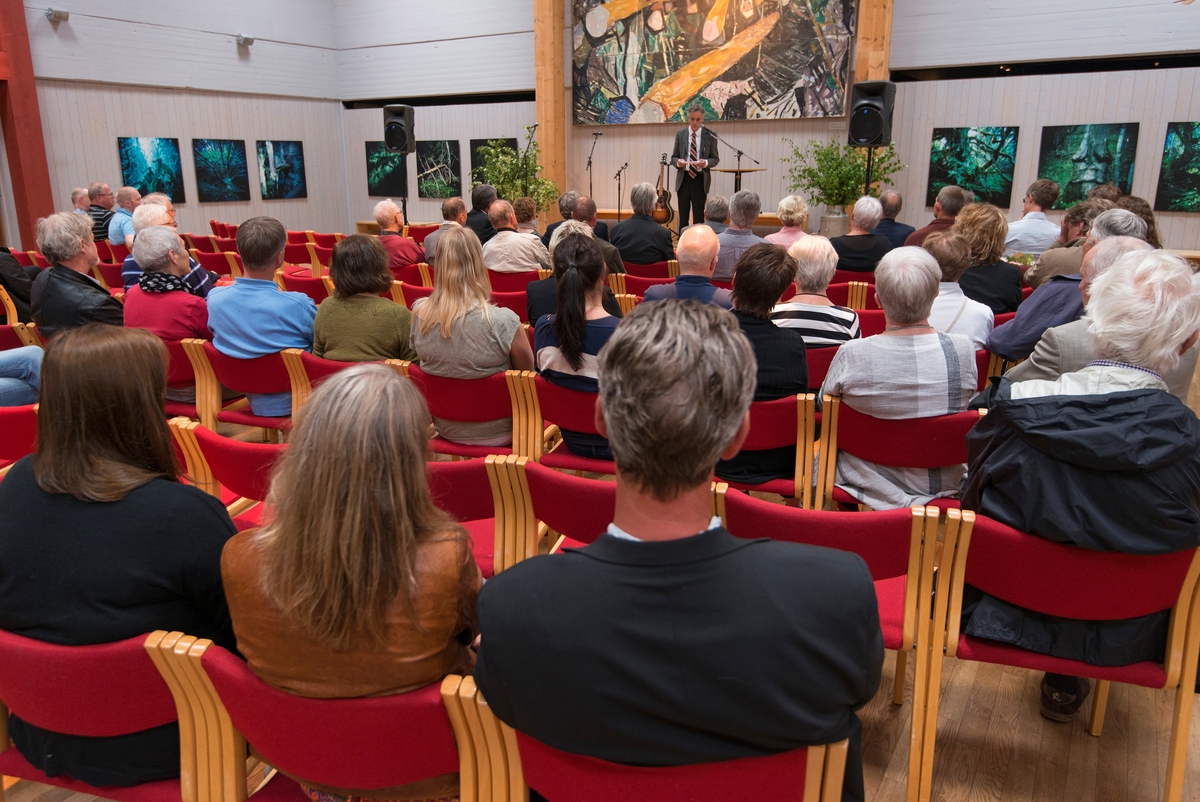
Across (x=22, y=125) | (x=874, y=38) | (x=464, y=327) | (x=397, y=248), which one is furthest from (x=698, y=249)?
(x=22, y=125)

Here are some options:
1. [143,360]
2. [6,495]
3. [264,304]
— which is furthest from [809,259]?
[6,495]

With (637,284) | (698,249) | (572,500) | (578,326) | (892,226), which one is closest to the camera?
(572,500)

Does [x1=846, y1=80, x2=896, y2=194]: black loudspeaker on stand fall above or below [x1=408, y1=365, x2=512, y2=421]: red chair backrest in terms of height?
above

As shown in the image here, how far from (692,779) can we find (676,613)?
11.2 inches

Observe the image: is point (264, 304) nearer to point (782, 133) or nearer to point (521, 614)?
point (521, 614)

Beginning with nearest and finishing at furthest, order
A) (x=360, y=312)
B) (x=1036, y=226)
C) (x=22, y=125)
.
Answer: (x=360, y=312) < (x=1036, y=226) < (x=22, y=125)

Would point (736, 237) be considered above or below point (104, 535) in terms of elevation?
above

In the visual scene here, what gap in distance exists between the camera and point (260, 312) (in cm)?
389

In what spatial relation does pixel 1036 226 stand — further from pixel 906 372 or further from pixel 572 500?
pixel 572 500

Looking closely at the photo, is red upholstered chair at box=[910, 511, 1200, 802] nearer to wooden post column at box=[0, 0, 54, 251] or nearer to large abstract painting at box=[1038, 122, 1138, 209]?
large abstract painting at box=[1038, 122, 1138, 209]

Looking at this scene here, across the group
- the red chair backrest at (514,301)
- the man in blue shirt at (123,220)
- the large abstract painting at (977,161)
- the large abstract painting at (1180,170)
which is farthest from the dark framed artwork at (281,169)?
the large abstract painting at (1180,170)

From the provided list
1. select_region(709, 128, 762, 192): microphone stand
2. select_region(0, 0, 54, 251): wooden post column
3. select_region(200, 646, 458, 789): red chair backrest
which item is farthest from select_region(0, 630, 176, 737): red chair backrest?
select_region(0, 0, 54, 251): wooden post column

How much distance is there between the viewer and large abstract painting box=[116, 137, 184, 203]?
40.8ft

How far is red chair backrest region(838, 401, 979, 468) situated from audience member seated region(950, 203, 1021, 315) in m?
2.18
